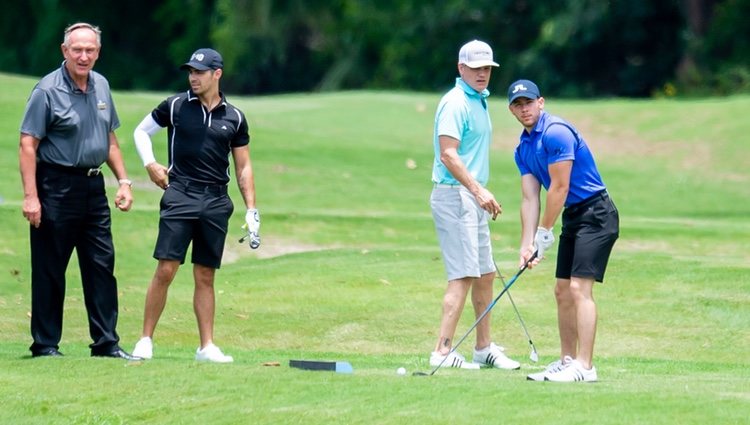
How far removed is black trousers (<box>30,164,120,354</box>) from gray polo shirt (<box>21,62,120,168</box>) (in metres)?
0.13

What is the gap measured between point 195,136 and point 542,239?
2475 mm

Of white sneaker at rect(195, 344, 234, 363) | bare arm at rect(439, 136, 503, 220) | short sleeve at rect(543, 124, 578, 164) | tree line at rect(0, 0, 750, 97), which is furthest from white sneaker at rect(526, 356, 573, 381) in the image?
tree line at rect(0, 0, 750, 97)

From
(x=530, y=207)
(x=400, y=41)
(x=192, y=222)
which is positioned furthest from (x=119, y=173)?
(x=400, y=41)

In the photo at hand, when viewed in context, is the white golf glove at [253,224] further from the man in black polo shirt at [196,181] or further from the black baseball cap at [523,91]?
the black baseball cap at [523,91]

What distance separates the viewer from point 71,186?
11039 millimetres

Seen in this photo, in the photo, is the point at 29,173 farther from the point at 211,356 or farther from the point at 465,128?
the point at 465,128

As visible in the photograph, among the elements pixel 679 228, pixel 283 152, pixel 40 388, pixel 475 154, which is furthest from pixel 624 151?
pixel 40 388

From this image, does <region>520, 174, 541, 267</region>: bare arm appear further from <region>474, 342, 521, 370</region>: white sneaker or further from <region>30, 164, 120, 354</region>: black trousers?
<region>30, 164, 120, 354</region>: black trousers

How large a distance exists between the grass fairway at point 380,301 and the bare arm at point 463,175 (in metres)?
1.12

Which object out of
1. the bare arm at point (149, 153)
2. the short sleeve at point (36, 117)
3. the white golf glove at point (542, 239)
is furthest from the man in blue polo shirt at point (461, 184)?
the short sleeve at point (36, 117)

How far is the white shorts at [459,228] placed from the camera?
1109 cm

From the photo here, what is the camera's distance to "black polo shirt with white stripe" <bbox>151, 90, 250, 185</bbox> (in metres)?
10.9

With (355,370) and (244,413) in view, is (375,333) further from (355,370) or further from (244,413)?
(244,413)

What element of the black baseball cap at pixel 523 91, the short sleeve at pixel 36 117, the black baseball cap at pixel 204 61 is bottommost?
the short sleeve at pixel 36 117
